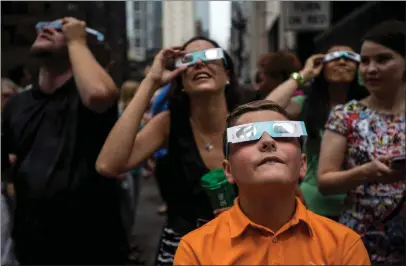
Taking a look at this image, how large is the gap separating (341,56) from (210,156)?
116cm

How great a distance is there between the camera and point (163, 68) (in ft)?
8.52

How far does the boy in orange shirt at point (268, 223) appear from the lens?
1.63m

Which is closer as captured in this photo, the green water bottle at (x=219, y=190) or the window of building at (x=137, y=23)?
the green water bottle at (x=219, y=190)

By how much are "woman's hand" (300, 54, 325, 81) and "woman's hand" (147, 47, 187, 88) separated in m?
0.82

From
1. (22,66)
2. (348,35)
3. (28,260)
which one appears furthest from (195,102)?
(348,35)

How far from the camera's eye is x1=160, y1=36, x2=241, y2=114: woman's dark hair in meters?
2.60

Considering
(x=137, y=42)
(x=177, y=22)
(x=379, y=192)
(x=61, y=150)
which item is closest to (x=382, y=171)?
(x=379, y=192)

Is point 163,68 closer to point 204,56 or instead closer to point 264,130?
point 204,56

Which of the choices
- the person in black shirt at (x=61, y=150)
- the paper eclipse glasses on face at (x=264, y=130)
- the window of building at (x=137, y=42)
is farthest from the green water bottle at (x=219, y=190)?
the window of building at (x=137, y=42)

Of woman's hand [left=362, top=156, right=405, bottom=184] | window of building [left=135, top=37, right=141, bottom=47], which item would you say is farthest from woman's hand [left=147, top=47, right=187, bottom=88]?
window of building [left=135, top=37, right=141, bottom=47]

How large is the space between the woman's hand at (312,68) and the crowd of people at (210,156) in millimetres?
14

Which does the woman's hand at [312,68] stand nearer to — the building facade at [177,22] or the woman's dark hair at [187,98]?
the woman's dark hair at [187,98]

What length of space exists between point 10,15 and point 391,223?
282cm

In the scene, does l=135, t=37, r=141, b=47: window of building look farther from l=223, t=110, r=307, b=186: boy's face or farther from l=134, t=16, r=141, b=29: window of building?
l=223, t=110, r=307, b=186: boy's face
